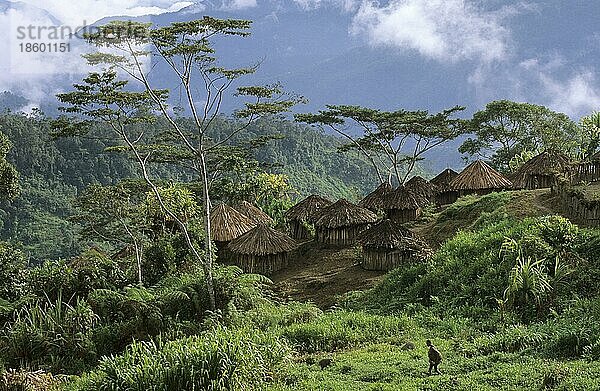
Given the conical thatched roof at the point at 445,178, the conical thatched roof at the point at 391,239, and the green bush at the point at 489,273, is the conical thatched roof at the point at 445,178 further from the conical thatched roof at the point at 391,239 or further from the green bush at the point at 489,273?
the green bush at the point at 489,273

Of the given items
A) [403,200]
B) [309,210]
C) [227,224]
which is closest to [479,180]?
[403,200]

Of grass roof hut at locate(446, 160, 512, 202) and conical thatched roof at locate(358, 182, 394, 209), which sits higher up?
grass roof hut at locate(446, 160, 512, 202)

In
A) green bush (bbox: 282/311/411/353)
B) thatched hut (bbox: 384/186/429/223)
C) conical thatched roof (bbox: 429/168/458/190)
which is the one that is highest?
conical thatched roof (bbox: 429/168/458/190)

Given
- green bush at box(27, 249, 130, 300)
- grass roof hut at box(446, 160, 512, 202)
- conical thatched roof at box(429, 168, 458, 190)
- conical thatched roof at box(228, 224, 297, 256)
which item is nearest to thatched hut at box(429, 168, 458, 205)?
conical thatched roof at box(429, 168, 458, 190)

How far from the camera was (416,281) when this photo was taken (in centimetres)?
1120

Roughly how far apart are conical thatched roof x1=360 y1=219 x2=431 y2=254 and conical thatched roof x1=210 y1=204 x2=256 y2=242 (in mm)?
4521

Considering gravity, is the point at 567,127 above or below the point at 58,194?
above

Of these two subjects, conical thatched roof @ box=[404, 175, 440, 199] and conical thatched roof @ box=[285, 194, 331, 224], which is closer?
conical thatched roof @ box=[285, 194, 331, 224]

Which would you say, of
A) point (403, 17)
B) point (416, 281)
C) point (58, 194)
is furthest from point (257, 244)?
point (403, 17)

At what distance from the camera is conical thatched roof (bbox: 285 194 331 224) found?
1750 centimetres

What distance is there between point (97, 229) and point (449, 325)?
12.2 meters

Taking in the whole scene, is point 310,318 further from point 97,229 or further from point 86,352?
point 97,229

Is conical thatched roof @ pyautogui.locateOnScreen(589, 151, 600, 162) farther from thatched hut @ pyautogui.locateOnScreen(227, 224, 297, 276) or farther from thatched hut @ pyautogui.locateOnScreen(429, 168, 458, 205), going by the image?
thatched hut @ pyautogui.locateOnScreen(227, 224, 297, 276)

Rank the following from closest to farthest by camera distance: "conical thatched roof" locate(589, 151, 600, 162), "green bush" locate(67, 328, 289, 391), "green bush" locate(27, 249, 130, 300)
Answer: "green bush" locate(67, 328, 289, 391)
"green bush" locate(27, 249, 130, 300)
"conical thatched roof" locate(589, 151, 600, 162)
